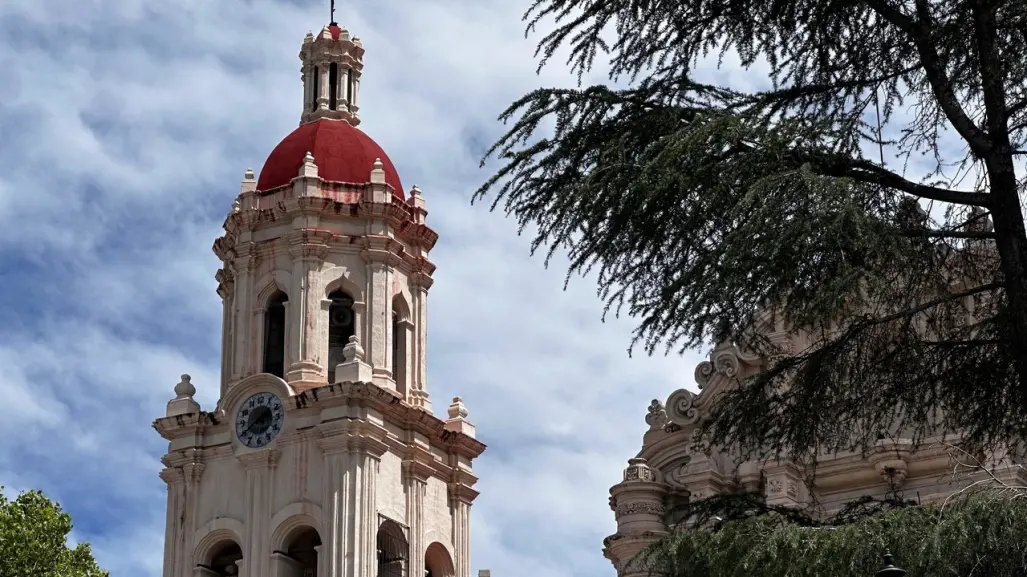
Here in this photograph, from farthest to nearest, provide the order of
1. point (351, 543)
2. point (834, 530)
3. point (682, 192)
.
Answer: point (351, 543) → point (682, 192) → point (834, 530)

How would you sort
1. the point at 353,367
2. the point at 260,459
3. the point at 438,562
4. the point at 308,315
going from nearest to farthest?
the point at 353,367, the point at 260,459, the point at 308,315, the point at 438,562

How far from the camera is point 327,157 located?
152ft

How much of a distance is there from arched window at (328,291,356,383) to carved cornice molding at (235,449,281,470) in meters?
2.80

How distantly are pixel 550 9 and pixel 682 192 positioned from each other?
2.82 m

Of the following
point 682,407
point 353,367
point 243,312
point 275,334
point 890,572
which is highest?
point 243,312

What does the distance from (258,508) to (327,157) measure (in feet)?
31.0

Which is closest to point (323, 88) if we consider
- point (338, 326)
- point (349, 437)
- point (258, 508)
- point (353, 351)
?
point (338, 326)

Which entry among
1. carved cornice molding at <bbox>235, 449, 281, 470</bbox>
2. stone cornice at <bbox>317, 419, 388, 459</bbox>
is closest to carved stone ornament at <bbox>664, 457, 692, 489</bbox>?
stone cornice at <bbox>317, 419, 388, 459</bbox>

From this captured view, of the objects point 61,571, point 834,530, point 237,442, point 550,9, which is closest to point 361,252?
point 237,442

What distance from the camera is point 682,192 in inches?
594

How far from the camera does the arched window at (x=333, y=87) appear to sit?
47.8 meters

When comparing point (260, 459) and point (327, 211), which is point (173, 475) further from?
point (327, 211)

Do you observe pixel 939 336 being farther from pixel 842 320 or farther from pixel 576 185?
pixel 576 185

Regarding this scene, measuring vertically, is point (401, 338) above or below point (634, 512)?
above
